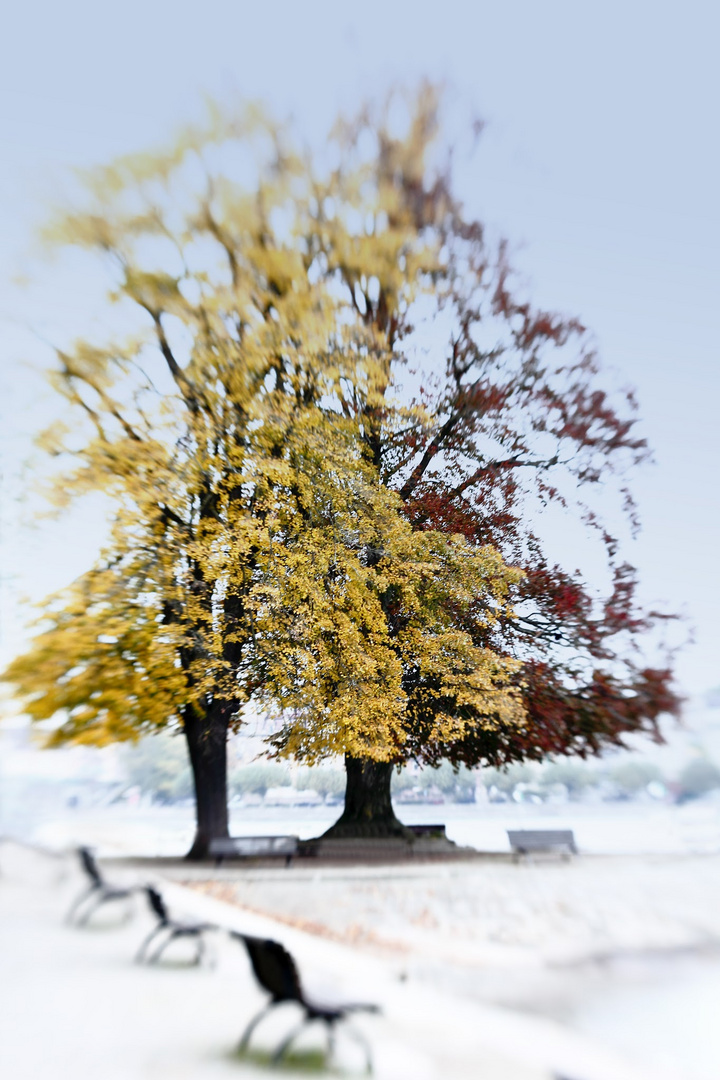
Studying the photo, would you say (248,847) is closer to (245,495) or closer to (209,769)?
(209,769)

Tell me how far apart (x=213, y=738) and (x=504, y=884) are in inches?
134

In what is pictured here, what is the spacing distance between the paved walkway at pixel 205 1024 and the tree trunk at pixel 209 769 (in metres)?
3.11

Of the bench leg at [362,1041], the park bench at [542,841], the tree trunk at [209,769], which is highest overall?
the tree trunk at [209,769]

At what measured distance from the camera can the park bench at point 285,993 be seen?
277 cm

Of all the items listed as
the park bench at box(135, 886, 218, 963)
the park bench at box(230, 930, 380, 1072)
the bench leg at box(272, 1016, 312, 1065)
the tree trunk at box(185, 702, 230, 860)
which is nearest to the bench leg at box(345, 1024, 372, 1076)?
the park bench at box(230, 930, 380, 1072)

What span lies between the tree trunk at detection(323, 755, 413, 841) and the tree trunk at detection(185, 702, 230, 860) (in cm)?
133

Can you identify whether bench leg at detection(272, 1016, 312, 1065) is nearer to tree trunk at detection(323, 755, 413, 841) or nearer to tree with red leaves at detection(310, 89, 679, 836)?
tree with red leaves at detection(310, 89, 679, 836)

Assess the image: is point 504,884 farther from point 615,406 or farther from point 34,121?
point 34,121

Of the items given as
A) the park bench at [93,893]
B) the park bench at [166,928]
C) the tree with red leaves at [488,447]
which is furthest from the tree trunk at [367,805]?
the park bench at [166,928]

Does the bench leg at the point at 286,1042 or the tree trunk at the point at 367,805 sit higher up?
the tree trunk at the point at 367,805

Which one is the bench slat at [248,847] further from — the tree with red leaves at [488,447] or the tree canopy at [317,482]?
the tree with red leaves at [488,447]

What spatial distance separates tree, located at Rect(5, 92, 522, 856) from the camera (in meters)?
7.54

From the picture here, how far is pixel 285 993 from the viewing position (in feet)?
9.27

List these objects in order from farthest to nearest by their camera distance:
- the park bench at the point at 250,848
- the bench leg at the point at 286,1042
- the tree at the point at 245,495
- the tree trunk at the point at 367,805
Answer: the tree trunk at the point at 367,805 → the tree at the point at 245,495 → the park bench at the point at 250,848 → the bench leg at the point at 286,1042
